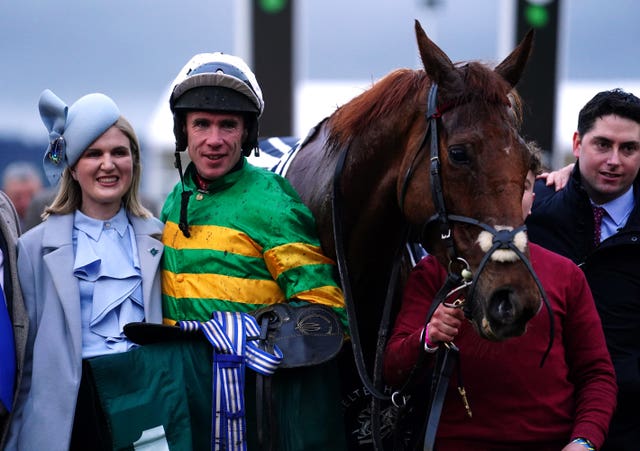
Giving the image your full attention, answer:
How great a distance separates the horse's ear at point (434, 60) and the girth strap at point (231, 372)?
3.10ft

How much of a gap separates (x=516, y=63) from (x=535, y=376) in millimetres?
939

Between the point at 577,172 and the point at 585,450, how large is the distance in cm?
116

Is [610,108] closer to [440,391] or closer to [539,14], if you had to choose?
[440,391]

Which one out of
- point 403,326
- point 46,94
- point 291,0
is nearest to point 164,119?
point 291,0

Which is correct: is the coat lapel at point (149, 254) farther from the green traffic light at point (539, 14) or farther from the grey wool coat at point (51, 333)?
the green traffic light at point (539, 14)

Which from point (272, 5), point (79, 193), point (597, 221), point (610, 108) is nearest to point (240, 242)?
point (79, 193)

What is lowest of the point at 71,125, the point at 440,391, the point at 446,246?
the point at 440,391

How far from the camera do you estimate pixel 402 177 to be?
7.52 feet

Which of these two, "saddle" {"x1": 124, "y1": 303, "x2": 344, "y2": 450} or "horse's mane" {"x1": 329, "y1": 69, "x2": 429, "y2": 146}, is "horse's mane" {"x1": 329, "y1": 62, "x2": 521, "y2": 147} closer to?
"horse's mane" {"x1": 329, "y1": 69, "x2": 429, "y2": 146}

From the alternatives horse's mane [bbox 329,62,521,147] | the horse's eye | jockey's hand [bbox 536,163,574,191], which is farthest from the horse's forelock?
jockey's hand [bbox 536,163,574,191]

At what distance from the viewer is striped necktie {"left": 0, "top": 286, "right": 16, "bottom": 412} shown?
2.13 metres

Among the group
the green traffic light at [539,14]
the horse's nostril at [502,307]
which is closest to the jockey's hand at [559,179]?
the horse's nostril at [502,307]

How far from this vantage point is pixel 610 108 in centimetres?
277

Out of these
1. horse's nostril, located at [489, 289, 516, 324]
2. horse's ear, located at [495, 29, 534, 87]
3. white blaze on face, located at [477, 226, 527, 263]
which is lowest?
horse's nostril, located at [489, 289, 516, 324]
